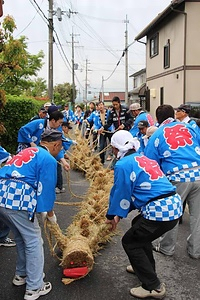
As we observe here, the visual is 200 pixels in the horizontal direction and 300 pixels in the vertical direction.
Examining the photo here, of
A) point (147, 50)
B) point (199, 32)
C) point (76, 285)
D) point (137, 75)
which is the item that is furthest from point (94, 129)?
point (137, 75)

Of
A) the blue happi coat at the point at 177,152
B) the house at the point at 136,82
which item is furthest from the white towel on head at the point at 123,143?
the house at the point at 136,82

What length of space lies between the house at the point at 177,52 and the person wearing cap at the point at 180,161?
13413 millimetres

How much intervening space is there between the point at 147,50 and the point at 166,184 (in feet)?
71.2

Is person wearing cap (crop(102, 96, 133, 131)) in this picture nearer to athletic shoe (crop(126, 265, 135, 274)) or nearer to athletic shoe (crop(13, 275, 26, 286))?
athletic shoe (crop(126, 265, 135, 274))

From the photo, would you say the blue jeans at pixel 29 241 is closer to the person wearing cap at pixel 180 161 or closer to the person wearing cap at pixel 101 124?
the person wearing cap at pixel 180 161

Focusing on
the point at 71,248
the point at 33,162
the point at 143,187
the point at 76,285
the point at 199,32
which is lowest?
the point at 76,285

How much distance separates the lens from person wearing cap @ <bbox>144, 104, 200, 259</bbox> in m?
4.00

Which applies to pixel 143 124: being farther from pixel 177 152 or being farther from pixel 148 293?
pixel 148 293

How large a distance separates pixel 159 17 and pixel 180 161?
16989 mm

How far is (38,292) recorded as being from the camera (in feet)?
10.7

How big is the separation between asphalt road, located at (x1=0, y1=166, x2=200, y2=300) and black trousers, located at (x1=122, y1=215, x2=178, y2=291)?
0.26 m

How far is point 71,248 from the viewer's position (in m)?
3.51

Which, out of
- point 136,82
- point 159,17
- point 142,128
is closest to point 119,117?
point 142,128

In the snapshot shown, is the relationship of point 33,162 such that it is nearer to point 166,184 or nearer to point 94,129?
point 166,184
